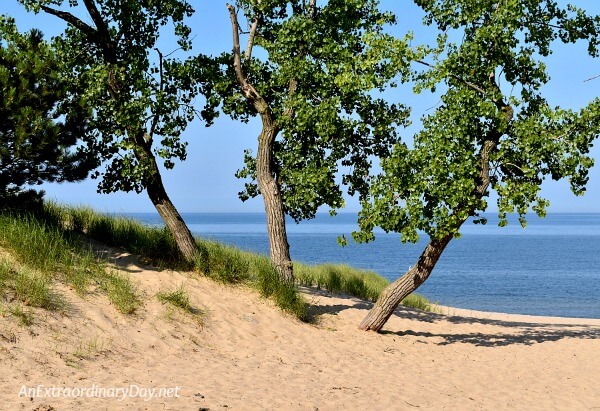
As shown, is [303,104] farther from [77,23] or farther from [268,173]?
[77,23]

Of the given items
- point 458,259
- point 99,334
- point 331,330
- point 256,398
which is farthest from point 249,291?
point 458,259

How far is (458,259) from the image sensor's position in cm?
6731

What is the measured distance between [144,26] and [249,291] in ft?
23.0

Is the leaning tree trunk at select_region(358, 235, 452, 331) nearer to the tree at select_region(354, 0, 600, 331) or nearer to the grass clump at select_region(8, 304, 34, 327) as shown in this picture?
the tree at select_region(354, 0, 600, 331)

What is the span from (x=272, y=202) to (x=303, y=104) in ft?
8.44

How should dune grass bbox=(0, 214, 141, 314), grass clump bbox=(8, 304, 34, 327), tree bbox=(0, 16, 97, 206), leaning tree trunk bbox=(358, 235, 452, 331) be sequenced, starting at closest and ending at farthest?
1. grass clump bbox=(8, 304, 34, 327)
2. dune grass bbox=(0, 214, 141, 314)
3. tree bbox=(0, 16, 97, 206)
4. leaning tree trunk bbox=(358, 235, 452, 331)

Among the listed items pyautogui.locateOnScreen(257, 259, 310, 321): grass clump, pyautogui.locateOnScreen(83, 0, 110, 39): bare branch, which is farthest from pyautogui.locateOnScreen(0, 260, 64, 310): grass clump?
pyautogui.locateOnScreen(83, 0, 110, 39): bare branch

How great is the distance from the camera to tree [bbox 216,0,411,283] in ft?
52.7

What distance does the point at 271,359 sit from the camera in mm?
12688

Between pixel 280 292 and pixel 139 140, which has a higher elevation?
pixel 139 140

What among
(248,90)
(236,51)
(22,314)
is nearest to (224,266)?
(248,90)

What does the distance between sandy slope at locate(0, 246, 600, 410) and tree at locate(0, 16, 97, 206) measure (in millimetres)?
2686

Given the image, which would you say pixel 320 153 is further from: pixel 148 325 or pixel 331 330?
pixel 148 325

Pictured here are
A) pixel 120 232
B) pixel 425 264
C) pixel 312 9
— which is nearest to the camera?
pixel 425 264
